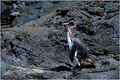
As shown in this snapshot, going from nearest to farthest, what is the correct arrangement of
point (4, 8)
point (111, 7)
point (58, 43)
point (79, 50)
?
1. point (79, 50)
2. point (58, 43)
3. point (111, 7)
4. point (4, 8)

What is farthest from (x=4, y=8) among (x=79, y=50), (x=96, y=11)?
(x=79, y=50)

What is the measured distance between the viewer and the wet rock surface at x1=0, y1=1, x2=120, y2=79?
25.0ft

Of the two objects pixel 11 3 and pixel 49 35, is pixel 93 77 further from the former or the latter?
pixel 11 3

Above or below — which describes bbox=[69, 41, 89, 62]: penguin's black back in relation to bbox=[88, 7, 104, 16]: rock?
below

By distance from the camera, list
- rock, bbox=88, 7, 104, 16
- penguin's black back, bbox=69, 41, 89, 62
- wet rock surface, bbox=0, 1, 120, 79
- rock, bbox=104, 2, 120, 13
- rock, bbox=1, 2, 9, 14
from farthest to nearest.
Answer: rock, bbox=1, 2, 9, 14
rock, bbox=88, 7, 104, 16
rock, bbox=104, 2, 120, 13
wet rock surface, bbox=0, 1, 120, 79
penguin's black back, bbox=69, 41, 89, 62

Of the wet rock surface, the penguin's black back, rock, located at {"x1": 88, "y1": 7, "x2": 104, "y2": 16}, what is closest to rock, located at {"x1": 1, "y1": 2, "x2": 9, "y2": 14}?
the wet rock surface

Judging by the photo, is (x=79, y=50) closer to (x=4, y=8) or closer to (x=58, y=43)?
(x=58, y=43)

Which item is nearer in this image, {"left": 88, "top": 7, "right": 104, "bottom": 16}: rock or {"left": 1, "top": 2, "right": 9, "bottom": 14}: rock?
{"left": 88, "top": 7, "right": 104, "bottom": 16}: rock

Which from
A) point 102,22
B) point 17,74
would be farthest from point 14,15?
point 17,74

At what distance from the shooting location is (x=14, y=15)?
15.4 meters

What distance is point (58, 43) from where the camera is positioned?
9.84m

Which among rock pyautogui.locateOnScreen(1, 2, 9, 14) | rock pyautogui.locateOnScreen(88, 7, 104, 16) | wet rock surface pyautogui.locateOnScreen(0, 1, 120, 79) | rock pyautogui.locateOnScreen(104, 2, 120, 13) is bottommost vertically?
wet rock surface pyautogui.locateOnScreen(0, 1, 120, 79)

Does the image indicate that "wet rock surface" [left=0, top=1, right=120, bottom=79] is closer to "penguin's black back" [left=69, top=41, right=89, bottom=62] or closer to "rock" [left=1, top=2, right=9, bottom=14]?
"penguin's black back" [left=69, top=41, right=89, bottom=62]

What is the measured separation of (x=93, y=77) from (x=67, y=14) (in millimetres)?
5876
